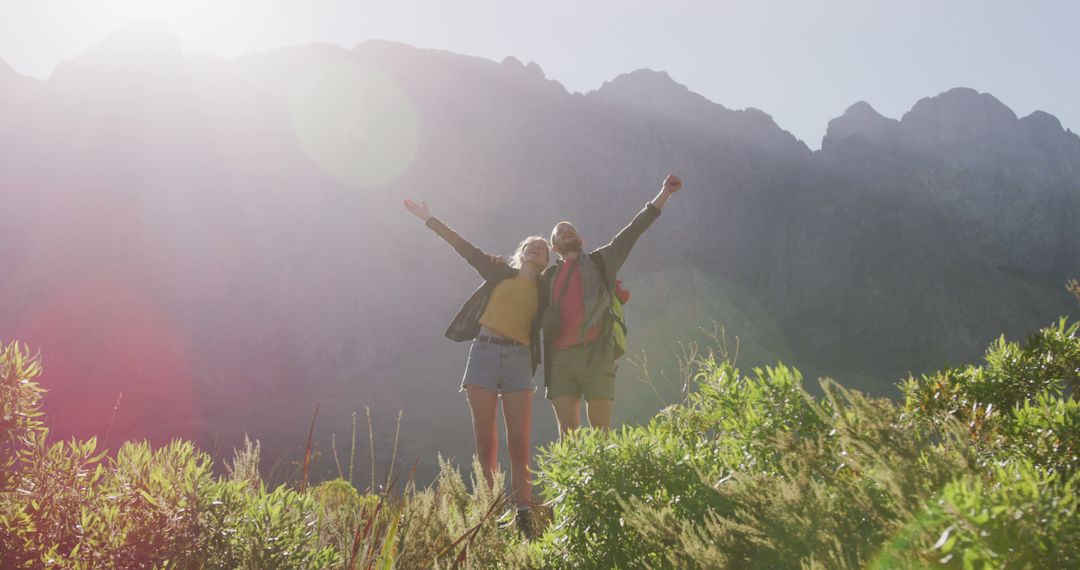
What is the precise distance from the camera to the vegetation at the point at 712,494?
1.15 m

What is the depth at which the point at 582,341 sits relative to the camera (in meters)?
4.62

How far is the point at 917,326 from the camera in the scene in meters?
79.2

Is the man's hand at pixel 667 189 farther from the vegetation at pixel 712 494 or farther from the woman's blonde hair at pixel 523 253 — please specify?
the vegetation at pixel 712 494

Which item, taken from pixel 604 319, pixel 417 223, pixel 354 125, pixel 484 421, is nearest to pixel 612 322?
pixel 604 319

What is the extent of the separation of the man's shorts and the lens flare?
79.1 meters

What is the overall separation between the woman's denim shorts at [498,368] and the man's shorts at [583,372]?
23 cm

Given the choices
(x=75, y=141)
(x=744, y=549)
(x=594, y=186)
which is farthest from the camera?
(x=594, y=186)

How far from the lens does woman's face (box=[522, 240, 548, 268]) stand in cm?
502

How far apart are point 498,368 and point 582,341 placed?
2.18 feet

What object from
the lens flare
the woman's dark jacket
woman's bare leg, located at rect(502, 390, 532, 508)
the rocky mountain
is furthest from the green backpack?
the lens flare

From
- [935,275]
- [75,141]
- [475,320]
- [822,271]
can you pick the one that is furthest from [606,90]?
[475,320]

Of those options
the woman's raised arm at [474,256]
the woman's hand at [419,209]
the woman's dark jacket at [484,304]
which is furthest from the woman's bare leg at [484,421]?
the woman's hand at [419,209]

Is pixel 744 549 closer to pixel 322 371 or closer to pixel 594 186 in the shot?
pixel 322 371

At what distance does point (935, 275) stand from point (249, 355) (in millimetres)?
87037
